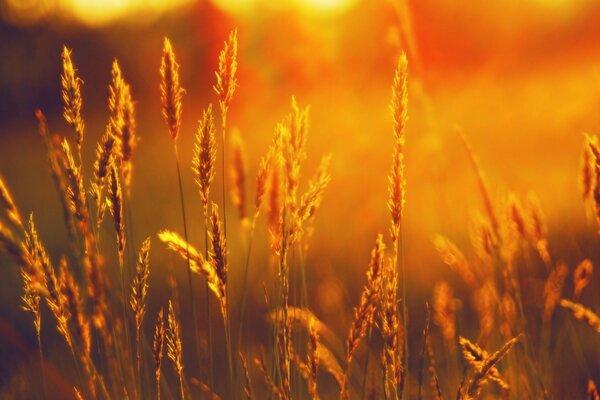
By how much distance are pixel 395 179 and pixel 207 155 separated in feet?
1.42

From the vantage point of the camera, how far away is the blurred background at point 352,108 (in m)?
3.98

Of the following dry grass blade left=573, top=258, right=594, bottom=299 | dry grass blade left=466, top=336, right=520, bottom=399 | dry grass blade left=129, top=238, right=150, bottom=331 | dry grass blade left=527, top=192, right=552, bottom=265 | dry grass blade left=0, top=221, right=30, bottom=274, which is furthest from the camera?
dry grass blade left=527, top=192, right=552, bottom=265

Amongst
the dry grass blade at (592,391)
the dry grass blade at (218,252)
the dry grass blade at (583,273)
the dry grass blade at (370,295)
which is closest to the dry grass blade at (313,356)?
the dry grass blade at (370,295)

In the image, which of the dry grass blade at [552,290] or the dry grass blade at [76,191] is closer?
the dry grass blade at [76,191]

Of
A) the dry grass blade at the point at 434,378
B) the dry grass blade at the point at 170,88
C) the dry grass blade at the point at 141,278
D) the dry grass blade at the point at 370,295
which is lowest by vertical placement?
the dry grass blade at the point at 434,378

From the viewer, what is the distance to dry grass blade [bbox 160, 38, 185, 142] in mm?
1604

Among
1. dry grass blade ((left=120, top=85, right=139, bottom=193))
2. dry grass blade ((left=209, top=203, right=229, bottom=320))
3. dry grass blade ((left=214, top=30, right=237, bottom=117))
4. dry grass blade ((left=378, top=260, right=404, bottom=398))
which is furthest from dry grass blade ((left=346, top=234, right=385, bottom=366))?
dry grass blade ((left=120, top=85, right=139, bottom=193))

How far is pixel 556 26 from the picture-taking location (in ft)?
44.7

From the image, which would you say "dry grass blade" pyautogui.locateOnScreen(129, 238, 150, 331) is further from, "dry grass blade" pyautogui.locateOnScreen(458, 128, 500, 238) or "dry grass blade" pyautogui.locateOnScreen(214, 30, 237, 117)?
"dry grass blade" pyautogui.locateOnScreen(458, 128, 500, 238)

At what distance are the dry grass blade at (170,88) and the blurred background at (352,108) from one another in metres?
0.74

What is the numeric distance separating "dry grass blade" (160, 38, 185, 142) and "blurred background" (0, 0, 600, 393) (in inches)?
29.1

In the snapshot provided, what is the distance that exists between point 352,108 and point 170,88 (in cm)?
340

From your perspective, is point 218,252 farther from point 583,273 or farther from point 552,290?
point 552,290

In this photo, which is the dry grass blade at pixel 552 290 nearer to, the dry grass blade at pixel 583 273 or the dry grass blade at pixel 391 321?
the dry grass blade at pixel 583 273
